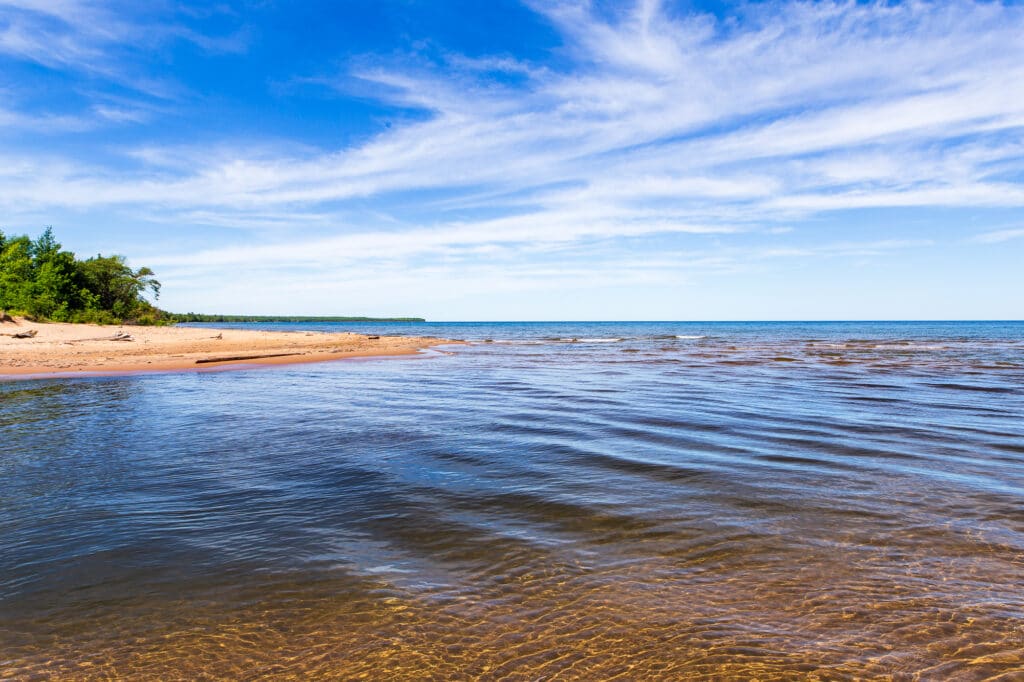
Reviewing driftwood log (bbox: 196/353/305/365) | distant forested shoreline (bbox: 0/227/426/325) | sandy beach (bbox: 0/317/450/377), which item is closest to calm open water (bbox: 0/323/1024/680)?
sandy beach (bbox: 0/317/450/377)

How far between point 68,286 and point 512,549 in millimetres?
63478

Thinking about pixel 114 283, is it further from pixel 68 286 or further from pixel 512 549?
pixel 512 549

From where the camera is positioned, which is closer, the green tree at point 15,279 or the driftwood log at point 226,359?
the driftwood log at point 226,359

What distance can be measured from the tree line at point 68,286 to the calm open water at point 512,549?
1827 inches

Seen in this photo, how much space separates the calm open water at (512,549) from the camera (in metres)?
3.53

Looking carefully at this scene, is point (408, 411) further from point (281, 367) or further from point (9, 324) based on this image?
point (9, 324)

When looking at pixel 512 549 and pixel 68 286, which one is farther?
pixel 68 286

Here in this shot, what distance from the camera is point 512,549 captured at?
509cm

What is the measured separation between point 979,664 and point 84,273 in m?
71.5

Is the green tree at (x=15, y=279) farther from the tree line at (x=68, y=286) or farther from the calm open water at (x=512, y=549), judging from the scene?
the calm open water at (x=512, y=549)

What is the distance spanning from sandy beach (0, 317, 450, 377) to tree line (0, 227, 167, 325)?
741 centimetres

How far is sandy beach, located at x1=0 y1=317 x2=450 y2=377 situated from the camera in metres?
23.8

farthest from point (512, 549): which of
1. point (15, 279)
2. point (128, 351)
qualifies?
point (15, 279)

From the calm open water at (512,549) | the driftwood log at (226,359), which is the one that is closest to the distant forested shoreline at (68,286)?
the driftwood log at (226,359)
